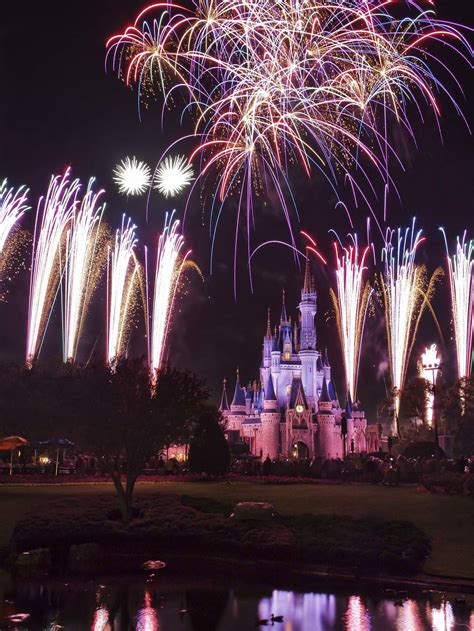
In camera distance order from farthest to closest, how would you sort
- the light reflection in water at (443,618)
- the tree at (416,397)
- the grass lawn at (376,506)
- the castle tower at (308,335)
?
the castle tower at (308,335) < the tree at (416,397) < the grass lawn at (376,506) < the light reflection in water at (443,618)

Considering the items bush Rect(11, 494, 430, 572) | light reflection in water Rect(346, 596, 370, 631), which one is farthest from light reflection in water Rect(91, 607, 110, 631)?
bush Rect(11, 494, 430, 572)

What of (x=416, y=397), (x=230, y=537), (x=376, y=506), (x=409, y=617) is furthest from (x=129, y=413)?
(x=416, y=397)

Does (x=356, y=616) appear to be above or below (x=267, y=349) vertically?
below

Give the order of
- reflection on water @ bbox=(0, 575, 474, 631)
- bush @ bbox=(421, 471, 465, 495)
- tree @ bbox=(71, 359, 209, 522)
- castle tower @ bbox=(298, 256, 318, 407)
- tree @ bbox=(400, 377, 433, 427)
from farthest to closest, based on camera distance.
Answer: castle tower @ bbox=(298, 256, 318, 407) < tree @ bbox=(400, 377, 433, 427) < bush @ bbox=(421, 471, 465, 495) < tree @ bbox=(71, 359, 209, 522) < reflection on water @ bbox=(0, 575, 474, 631)

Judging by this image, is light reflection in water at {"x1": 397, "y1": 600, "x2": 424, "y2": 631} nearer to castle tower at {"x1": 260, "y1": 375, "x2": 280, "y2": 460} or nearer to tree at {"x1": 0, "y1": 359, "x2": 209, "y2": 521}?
tree at {"x1": 0, "y1": 359, "x2": 209, "y2": 521}

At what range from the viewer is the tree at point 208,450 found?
4147 cm

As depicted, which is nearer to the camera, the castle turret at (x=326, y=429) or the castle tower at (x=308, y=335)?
the castle turret at (x=326, y=429)

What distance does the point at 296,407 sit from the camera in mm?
107312

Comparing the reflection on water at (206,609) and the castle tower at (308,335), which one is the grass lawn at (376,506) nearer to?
the reflection on water at (206,609)

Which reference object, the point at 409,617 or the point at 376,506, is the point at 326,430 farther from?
the point at 409,617

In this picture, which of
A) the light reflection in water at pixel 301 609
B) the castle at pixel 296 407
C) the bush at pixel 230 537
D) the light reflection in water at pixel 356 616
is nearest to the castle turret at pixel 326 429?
the castle at pixel 296 407

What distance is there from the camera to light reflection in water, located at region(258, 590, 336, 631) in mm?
12148

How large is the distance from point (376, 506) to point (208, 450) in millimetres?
18082

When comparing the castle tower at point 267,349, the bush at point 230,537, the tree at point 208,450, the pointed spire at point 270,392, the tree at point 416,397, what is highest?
the castle tower at point 267,349
